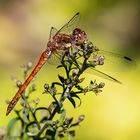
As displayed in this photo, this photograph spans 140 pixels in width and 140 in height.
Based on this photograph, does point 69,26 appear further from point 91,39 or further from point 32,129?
point 91,39

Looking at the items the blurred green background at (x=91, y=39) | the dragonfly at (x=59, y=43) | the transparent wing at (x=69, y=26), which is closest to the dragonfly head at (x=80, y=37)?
the dragonfly at (x=59, y=43)

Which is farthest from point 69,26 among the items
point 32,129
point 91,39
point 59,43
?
point 91,39

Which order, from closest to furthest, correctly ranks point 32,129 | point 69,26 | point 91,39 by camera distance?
point 32,129 < point 69,26 < point 91,39

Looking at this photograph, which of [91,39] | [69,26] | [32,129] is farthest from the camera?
[91,39]

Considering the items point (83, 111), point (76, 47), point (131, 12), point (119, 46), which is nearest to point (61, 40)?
point (76, 47)

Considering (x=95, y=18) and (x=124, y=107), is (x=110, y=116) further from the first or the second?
(x=95, y=18)

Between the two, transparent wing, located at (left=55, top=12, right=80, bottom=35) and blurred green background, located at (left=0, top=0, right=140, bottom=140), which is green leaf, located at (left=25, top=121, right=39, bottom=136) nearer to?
Result: transparent wing, located at (left=55, top=12, right=80, bottom=35)

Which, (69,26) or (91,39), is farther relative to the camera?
(91,39)

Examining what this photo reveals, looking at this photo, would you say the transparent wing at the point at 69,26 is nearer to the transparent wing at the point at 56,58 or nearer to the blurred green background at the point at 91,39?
the transparent wing at the point at 56,58
